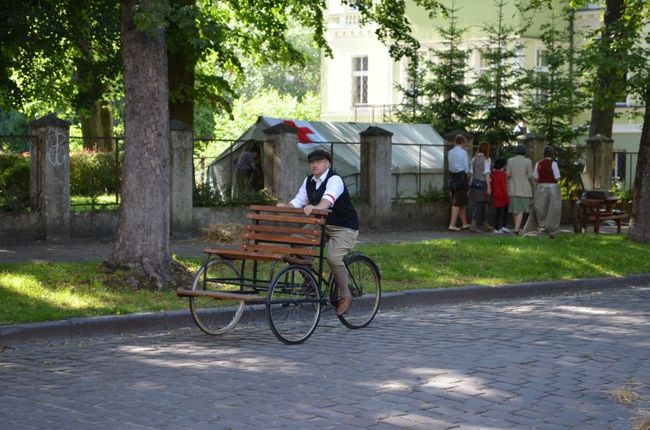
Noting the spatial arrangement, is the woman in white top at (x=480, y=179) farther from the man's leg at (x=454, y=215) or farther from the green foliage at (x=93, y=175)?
the green foliage at (x=93, y=175)

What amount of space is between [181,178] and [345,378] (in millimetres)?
11923

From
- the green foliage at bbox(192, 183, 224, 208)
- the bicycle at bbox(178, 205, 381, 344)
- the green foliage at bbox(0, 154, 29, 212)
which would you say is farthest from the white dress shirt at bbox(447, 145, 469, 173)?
the bicycle at bbox(178, 205, 381, 344)

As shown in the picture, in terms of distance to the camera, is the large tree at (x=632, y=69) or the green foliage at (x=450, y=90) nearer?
the large tree at (x=632, y=69)

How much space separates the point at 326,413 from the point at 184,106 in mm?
16584

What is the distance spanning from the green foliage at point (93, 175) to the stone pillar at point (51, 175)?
0.57m

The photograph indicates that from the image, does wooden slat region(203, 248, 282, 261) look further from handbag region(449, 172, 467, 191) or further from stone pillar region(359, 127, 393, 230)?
handbag region(449, 172, 467, 191)

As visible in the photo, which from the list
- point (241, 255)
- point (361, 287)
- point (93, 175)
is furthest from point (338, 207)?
point (93, 175)

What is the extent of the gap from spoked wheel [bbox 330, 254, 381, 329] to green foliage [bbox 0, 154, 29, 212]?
8147 mm

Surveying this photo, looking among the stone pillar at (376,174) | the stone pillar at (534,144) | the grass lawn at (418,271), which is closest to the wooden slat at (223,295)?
the grass lawn at (418,271)

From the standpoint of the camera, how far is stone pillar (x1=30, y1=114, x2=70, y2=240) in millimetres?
18594

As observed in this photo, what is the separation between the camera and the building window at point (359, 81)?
169ft

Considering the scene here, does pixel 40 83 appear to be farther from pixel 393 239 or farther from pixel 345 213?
pixel 345 213

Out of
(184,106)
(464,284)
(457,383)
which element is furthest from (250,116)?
(457,383)

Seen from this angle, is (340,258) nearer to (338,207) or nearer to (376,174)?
(338,207)
